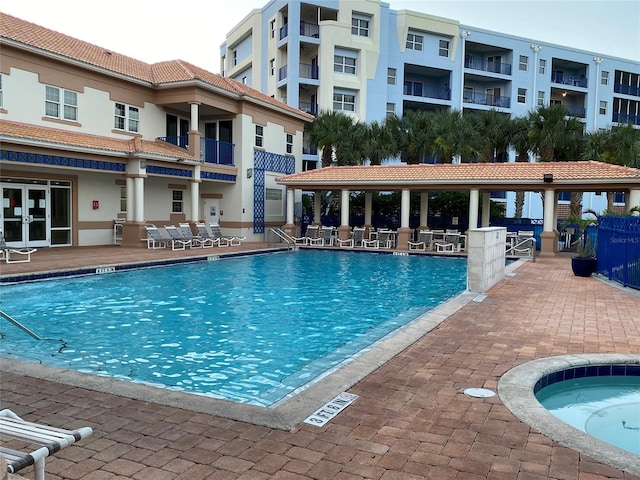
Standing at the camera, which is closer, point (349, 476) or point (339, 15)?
point (349, 476)

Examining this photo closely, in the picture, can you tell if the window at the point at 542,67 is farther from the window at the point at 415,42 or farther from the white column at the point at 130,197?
the white column at the point at 130,197

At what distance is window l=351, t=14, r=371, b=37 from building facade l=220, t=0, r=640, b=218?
75 mm

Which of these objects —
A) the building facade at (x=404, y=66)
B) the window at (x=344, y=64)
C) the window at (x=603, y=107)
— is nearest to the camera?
the building facade at (x=404, y=66)

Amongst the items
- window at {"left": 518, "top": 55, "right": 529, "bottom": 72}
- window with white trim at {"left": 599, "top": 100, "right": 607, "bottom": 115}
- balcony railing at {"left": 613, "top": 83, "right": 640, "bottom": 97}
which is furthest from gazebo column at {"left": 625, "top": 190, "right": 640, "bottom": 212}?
balcony railing at {"left": 613, "top": 83, "right": 640, "bottom": 97}

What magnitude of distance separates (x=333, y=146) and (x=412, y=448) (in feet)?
87.4

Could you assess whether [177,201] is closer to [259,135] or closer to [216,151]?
[216,151]

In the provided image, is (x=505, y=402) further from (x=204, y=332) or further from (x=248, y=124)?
(x=248, y=124)

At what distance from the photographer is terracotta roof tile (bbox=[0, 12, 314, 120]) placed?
59.1 ft

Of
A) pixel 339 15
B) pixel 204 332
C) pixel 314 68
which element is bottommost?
pixel 204 332

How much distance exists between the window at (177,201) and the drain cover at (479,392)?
2132 centimetres

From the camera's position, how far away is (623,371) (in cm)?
569

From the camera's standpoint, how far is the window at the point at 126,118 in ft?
69.9

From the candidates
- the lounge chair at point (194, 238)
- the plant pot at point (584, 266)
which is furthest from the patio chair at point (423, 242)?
the lounge chair at point (194, 238)

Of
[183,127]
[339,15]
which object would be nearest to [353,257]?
[183,127]
